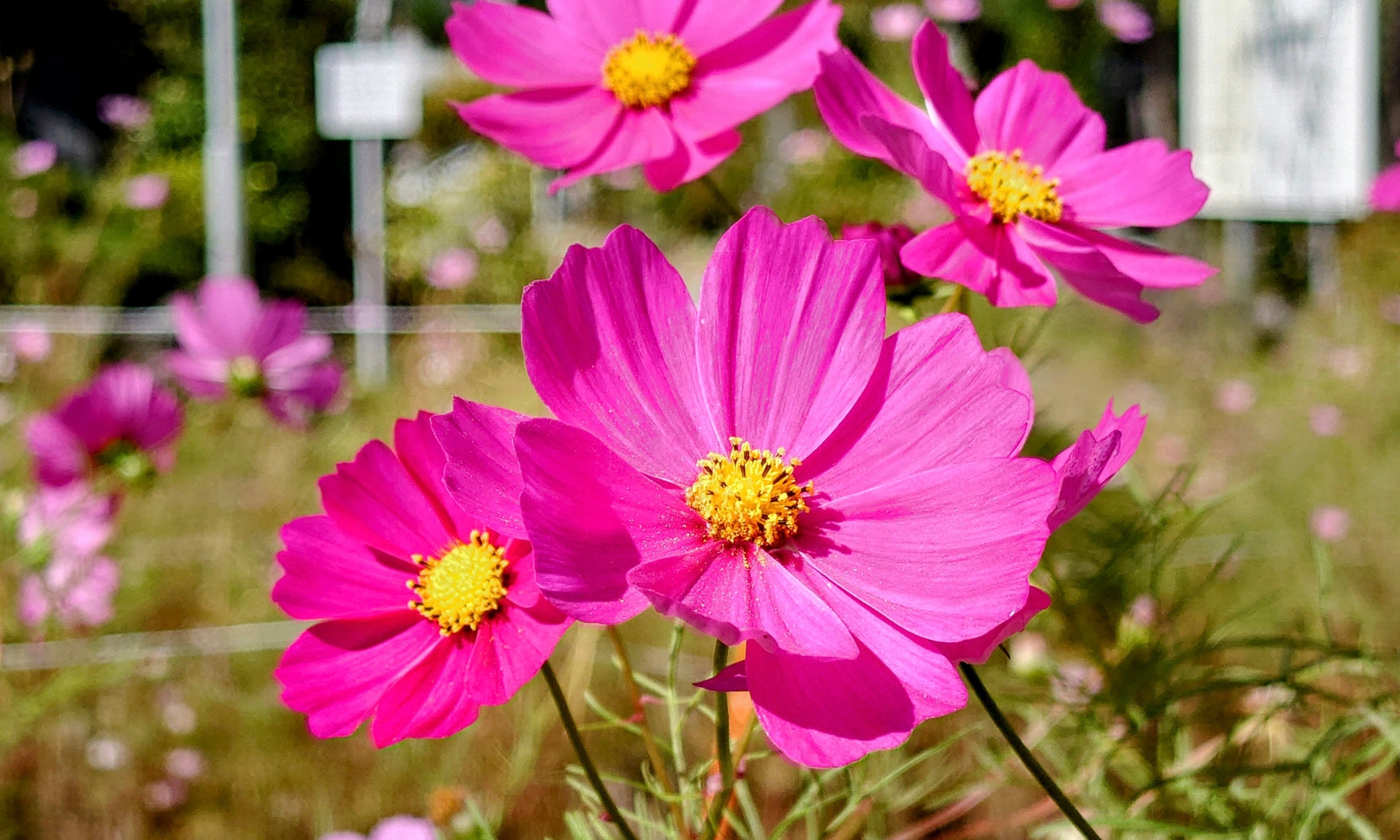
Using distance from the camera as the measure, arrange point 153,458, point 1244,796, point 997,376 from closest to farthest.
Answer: point 997,376
point 1244,796
point 153,458

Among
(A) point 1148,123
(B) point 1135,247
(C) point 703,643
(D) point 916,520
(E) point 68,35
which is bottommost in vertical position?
(C) point 703,643

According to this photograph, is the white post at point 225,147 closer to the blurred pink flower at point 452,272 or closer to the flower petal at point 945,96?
the blurred pink flower at point 452,272

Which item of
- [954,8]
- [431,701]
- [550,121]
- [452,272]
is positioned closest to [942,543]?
[431,701]

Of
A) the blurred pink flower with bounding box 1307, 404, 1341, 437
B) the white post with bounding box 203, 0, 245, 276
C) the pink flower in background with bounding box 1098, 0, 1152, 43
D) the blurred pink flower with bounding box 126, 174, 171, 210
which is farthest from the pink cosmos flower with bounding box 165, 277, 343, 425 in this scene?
the pink flower in background with bounding box 1098, 0, 1152, 43

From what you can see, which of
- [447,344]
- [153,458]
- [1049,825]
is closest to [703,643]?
[153,458]

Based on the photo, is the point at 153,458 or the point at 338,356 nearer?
the point at 153,458

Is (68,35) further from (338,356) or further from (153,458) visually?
(153,458)

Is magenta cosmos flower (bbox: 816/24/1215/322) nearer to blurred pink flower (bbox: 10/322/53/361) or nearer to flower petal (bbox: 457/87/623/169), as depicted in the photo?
flower petal (bbox: 457/87/623/169)
